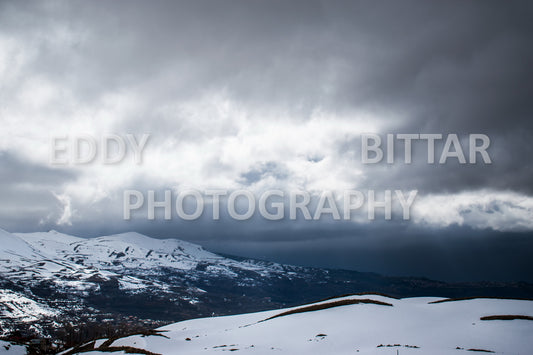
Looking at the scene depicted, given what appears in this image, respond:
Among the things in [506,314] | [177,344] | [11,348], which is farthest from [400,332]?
[11,348]

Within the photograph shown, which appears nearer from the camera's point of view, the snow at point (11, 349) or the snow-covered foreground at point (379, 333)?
the snow-covered foreground at point (379, 333)

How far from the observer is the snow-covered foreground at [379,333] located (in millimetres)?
28297

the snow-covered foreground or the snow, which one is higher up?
the snow-covered foreground

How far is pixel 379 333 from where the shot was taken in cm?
3319

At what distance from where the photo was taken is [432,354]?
2397 cm

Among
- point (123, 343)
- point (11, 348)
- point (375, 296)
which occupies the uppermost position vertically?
point (375, 296)

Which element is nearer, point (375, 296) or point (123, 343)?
point (123, 343)

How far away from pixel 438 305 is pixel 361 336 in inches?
731

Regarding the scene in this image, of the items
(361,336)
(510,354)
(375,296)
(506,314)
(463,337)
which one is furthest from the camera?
(375,296)

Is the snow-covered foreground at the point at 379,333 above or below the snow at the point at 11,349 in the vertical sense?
above

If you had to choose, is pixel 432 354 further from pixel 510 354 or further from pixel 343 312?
pixel 343 312

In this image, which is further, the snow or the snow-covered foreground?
the snow

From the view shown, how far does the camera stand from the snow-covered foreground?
2830 cm

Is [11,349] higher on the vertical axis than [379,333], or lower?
lower
